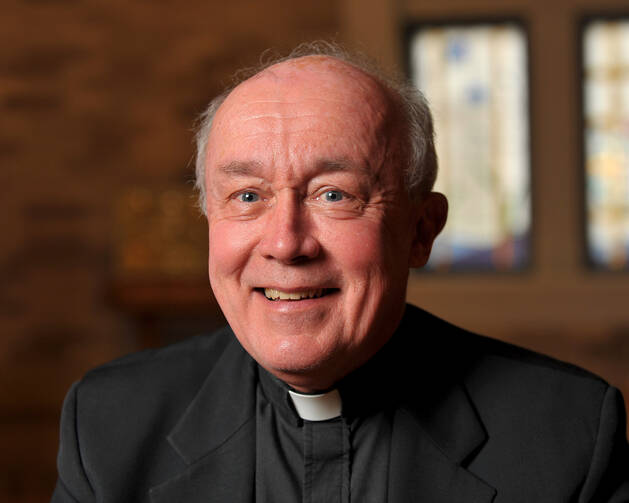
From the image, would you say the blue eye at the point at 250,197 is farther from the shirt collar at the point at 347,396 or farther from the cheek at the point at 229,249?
the shirt collar at the point at 347,396

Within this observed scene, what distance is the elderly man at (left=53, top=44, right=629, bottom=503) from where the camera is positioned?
1.40 m

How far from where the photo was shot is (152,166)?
20.0 ft

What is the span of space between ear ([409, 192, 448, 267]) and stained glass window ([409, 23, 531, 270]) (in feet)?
15.9

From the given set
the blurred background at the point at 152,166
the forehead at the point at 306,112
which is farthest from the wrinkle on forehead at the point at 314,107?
the blurred background at the point at 152,166

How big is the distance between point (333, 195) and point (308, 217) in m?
0.06

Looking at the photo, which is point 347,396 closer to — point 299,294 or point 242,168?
point 299,294

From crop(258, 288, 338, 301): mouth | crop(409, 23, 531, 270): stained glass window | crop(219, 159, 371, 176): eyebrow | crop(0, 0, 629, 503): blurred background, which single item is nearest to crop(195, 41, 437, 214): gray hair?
crop(219, 159, 371, 176): eyebrow

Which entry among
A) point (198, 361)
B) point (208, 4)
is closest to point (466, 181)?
point (208, 4)

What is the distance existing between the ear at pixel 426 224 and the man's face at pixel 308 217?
14 centimetres

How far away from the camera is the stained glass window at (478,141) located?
6484 millimetres

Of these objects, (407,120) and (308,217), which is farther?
(407,120)

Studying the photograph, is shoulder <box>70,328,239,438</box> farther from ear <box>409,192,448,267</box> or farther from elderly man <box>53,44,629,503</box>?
ear <box>409,192,448,267</box>

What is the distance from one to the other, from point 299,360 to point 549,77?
5399mm

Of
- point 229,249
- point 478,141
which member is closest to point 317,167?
point 229,249
